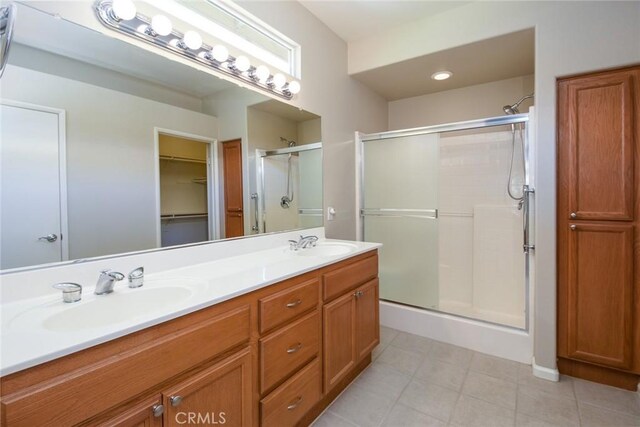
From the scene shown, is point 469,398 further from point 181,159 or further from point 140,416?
point 181,159

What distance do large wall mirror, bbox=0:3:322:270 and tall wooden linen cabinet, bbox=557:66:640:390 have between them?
1990 mm

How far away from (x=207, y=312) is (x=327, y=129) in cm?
184

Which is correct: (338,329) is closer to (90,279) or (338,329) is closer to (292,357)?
(292,357)

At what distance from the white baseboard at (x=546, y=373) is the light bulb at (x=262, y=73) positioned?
8.60 feet

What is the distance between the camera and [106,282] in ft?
3.48

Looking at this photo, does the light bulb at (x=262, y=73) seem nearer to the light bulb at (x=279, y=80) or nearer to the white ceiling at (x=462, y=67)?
the light bulb at (x=279, y=80)

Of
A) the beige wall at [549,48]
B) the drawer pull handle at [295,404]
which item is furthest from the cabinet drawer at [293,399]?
the beige wall at [549,48]

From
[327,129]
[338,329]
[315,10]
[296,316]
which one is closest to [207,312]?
[296,316]

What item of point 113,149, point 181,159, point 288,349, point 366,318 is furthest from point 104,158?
point 366,318

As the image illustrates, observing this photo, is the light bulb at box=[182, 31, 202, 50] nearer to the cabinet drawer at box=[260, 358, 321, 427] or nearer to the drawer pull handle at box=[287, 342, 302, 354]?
the drawer pull handle at box=[287, 342, 302, 354]

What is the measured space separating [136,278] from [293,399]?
2.88 feet

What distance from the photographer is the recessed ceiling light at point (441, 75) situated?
2658 mm

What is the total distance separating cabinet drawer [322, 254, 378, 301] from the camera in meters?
1.57

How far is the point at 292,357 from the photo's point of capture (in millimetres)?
1332
